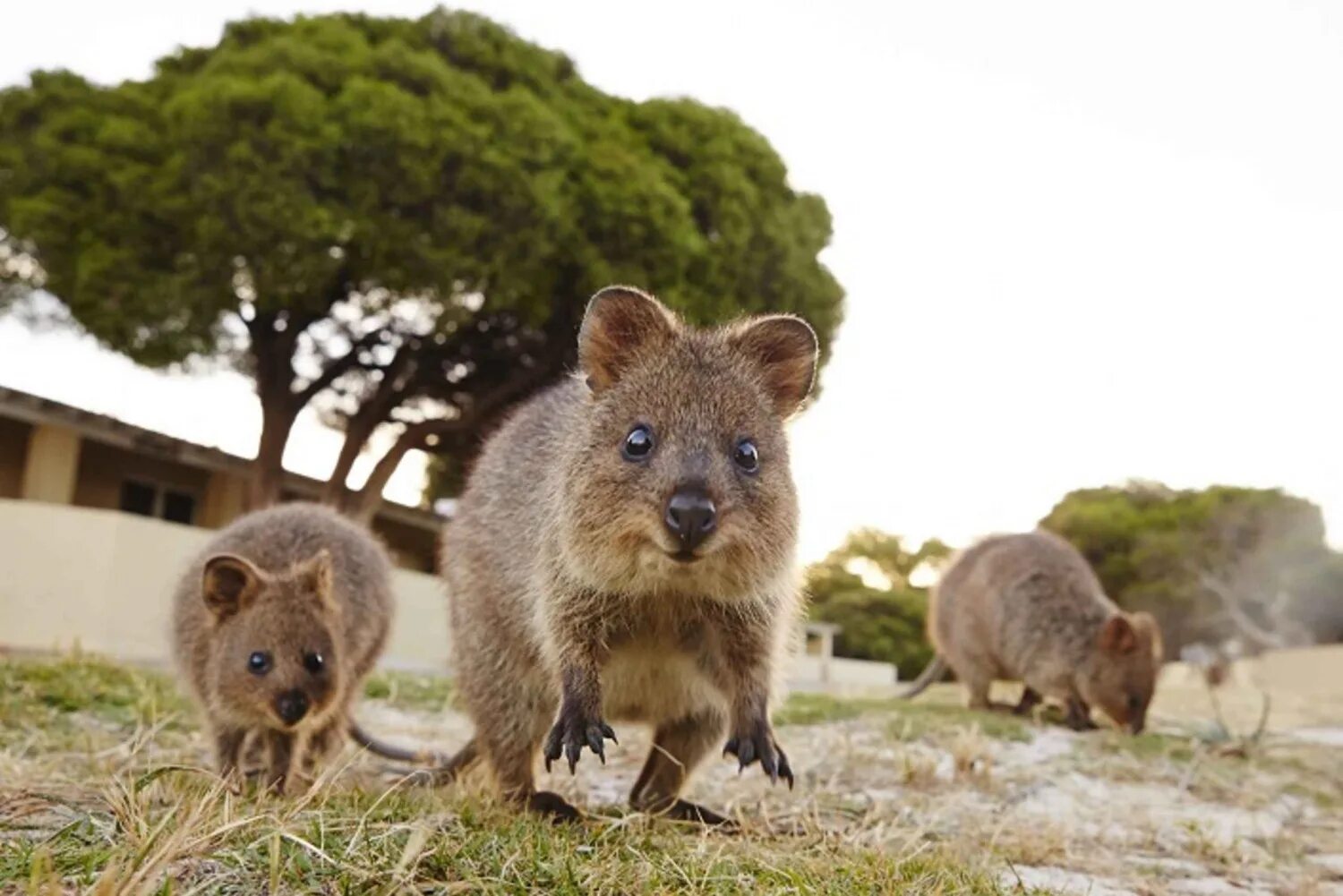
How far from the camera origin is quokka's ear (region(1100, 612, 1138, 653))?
10000 mm

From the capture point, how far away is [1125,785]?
23.4 feet

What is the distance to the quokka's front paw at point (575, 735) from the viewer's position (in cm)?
365

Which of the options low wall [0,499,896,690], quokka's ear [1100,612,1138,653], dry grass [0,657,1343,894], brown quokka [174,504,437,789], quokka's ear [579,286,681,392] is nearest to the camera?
dry grass [0,657,1343,894]

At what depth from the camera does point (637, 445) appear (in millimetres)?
3770

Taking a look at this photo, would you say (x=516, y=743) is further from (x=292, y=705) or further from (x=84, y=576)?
(x=84, y=576)

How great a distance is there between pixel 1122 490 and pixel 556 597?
32334mm

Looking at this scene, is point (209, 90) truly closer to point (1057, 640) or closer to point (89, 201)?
point (89, 201)

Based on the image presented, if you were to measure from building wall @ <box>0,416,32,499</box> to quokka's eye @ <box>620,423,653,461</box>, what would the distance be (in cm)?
1949

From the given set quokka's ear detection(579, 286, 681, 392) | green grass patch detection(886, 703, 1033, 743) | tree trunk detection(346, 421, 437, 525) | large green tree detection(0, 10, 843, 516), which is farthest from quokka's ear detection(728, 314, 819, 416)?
tree trunk detection(346, 421, 437, 525)

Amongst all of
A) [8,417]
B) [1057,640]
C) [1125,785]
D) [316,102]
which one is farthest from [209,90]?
[1125,785]

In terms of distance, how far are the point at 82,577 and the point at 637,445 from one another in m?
14.2

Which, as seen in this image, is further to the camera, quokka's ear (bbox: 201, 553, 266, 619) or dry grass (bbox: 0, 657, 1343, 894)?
quokka's ear (bbox: 201, 553, 266, 619)

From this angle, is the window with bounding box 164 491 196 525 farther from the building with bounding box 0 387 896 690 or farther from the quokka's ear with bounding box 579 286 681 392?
the quokka's ear with bounding box 579 286 681 392

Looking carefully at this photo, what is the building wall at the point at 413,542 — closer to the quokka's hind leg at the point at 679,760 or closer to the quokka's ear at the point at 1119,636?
the quokka's ear at the point at 1119,636
